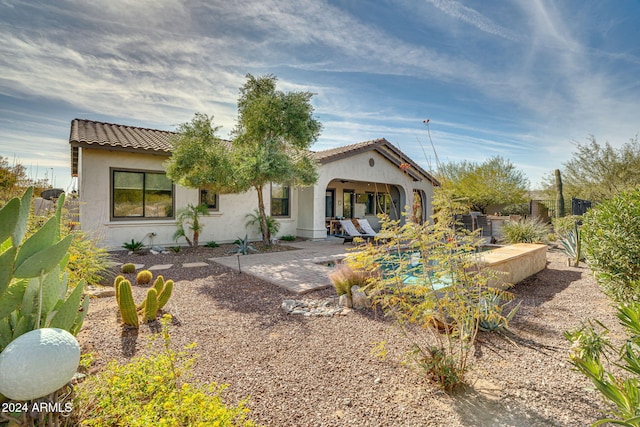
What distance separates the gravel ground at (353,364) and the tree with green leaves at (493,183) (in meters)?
17.4

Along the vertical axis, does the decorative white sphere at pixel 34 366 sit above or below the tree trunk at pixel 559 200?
below

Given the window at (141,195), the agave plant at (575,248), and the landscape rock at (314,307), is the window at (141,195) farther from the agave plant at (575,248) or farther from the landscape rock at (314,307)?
the agave plant at (575,248)

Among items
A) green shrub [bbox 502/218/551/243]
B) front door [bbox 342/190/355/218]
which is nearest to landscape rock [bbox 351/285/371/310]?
green shrub [bbox 502/218/551/243]

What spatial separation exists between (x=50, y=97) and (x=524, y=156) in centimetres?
2486

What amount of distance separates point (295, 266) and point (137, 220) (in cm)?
659

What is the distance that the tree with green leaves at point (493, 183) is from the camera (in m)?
21.8

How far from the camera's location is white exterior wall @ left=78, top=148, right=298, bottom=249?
1022cm

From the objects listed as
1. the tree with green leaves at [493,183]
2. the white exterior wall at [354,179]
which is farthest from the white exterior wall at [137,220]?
Result: the tree with green leaves at [493,183]

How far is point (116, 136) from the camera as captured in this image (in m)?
11.5

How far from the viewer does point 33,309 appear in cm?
186

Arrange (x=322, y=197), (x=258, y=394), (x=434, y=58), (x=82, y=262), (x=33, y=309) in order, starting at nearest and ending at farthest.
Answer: (x=33, y=309) < (x=258, y=394) < (x=82, y=262) < (x=434, y=58) < (x=322, y=197)

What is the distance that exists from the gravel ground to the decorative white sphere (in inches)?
Result: 63.1

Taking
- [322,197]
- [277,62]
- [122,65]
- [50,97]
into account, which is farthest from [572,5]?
[50,97]

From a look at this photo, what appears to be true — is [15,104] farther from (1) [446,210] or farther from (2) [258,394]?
(1) [446,210]
